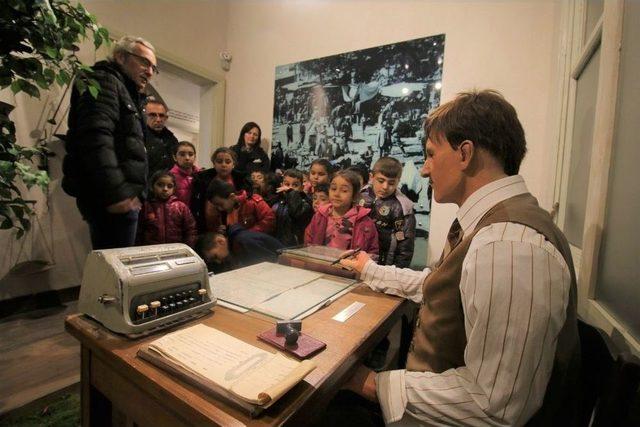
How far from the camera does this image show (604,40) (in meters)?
0.91

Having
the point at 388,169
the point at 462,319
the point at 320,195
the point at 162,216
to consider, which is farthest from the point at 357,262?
the point at 162,216

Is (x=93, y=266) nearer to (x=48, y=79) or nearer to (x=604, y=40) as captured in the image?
(x=48, y=79)

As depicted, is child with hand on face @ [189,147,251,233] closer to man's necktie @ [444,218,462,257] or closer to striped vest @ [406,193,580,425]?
man's necktie @ [444,218,462,257]

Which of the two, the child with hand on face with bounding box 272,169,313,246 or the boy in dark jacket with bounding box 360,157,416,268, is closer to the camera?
the boy in dark jacket with bounding box 360,157,416,268

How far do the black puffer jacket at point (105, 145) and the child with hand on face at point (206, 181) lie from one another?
86cm

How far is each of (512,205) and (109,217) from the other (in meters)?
1.85

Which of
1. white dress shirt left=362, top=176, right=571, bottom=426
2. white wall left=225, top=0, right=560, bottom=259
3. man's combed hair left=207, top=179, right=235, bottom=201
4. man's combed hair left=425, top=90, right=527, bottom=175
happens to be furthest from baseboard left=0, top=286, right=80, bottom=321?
man's combed hair left=425, top=90, right=527, bottom=175

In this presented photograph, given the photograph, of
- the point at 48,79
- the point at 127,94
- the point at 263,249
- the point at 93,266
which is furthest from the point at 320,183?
the point at 93,266

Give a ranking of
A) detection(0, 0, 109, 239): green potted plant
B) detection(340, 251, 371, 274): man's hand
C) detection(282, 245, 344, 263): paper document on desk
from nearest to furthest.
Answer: detection(0, 0, 109, 239): green potted plant → detection(340, 251, 371, 274): man's hand → detection(282, 245, 344, 263): paper document on desk

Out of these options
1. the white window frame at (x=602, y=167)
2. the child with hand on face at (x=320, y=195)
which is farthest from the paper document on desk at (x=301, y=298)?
the child with hand on face at (x=320, y=195)

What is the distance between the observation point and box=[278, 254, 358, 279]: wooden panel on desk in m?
1.23

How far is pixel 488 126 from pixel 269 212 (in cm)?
205

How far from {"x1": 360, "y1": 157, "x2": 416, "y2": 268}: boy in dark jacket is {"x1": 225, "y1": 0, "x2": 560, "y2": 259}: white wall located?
0.48 m

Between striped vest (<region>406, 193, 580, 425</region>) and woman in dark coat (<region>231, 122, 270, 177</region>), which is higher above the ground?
woman in dark coat (<region>231, 122, 270, 177</region>)
